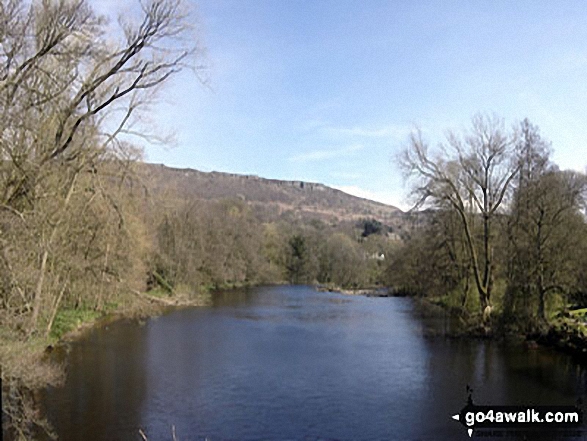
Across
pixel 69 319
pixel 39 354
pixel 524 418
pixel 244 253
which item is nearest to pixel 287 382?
pixel 524 418

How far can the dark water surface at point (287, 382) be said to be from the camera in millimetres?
11375

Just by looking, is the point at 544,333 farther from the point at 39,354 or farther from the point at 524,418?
the point at 39,354

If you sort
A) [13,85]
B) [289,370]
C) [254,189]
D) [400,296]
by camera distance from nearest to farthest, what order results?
[13,85] → [289,370] → [400,296] → [254,189]

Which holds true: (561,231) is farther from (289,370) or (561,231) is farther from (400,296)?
(400,296)

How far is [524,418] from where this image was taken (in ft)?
40.5

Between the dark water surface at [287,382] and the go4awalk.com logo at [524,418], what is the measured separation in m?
0.32

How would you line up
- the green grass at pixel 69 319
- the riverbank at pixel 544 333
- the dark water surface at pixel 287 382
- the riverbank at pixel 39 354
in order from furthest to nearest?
the green grass at pixel 69 319 → the riverbank at pixel 544 333 → the dark water surface at pixel 287 382 → the riverbank at pixel 39 354

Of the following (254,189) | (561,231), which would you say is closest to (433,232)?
(561,231)

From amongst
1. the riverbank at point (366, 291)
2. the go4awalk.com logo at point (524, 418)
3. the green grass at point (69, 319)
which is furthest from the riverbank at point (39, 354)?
the riverbank at point (366, 291)

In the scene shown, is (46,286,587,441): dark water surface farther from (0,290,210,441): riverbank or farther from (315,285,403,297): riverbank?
(315,285,403,297): riverbank

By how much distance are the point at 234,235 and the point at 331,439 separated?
4264cm

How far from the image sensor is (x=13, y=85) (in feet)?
28.0

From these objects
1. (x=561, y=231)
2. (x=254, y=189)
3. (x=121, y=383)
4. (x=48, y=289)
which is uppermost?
(x=254, y=189)

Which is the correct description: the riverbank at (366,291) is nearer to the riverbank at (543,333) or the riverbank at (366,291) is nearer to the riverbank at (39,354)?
the riverbank at (543,333)
